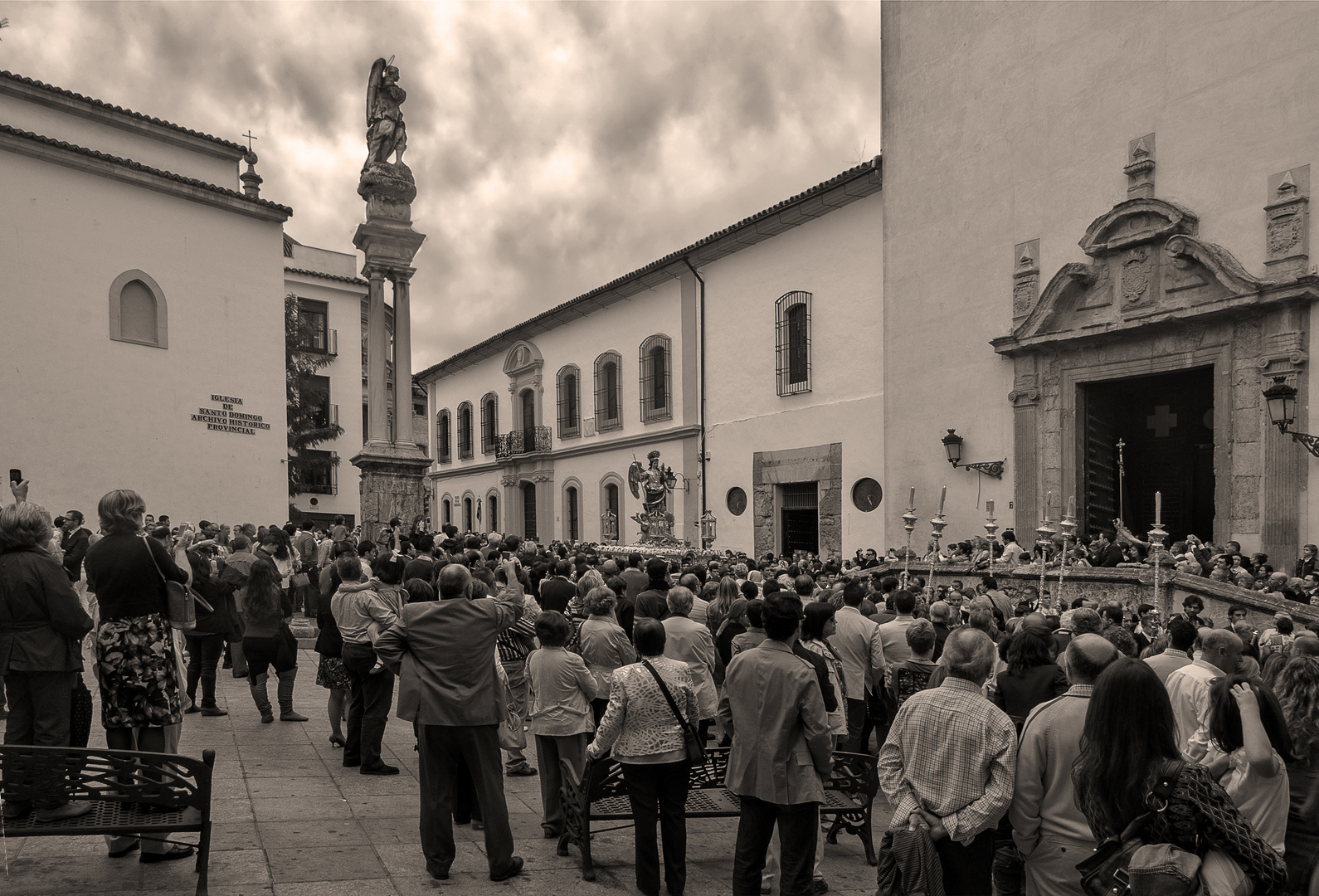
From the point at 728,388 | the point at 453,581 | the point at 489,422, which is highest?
the point at 728,388

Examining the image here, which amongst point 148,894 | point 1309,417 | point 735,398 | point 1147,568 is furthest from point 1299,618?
point 735,398

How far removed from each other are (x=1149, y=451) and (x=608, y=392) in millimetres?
16874

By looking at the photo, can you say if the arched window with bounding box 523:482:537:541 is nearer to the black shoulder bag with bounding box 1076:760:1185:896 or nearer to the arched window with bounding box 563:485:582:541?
the arched window with bounding box 563:485:582:541

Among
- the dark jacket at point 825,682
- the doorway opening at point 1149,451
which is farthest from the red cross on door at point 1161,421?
the dark jacket at point 825,682

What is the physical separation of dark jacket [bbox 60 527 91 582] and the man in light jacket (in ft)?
27.7

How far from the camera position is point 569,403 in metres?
32.1

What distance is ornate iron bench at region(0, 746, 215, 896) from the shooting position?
4074 millimetres

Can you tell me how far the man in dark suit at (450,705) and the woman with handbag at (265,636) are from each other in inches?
138

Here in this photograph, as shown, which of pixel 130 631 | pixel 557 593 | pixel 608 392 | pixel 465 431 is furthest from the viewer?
pixel 465 431

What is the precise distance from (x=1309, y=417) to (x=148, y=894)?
13949 millimetres

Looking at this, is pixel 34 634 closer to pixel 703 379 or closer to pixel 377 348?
pixel 377 348

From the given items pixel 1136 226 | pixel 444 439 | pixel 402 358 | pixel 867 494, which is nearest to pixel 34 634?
pixel 402 358

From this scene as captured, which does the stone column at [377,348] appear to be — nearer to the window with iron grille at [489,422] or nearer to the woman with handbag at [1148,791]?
the woman with handbag at [1148,791]

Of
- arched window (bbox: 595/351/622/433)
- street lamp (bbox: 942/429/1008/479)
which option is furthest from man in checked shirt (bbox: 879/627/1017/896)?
arched window (bbox: 595/351/622/433)
